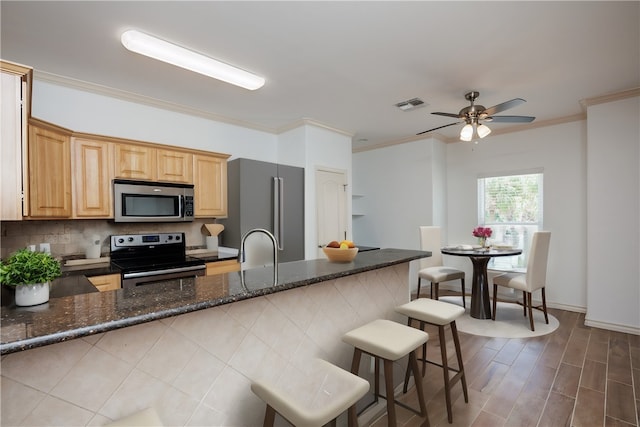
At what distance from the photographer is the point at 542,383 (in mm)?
2418

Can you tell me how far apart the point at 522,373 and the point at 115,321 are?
2.97m

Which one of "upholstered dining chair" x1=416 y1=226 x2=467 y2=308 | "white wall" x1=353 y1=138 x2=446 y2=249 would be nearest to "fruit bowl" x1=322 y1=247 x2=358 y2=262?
"upholstered dining chair" x1=416 y1=226 x2=467 y2=308

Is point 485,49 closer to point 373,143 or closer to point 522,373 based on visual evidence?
point 522,373

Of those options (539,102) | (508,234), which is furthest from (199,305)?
(508,234)

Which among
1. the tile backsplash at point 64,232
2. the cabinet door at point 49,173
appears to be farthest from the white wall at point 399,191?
the cabinet door at point 49,173

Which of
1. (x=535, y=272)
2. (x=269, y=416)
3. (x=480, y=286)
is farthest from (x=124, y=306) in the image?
(x=535, y=272)

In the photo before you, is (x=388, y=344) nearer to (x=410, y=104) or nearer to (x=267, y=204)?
(x=267, y=204)

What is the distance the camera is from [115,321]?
0.96 meters

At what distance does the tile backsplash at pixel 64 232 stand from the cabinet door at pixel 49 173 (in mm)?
370

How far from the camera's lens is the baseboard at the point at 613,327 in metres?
3.39

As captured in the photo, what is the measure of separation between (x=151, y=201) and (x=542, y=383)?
3.81 m

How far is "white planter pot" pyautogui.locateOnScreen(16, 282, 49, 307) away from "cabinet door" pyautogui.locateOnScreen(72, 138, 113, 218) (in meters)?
2.05

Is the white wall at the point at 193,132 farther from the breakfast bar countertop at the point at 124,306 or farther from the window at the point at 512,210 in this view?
the breakfast bar countertop at the point at 124,306

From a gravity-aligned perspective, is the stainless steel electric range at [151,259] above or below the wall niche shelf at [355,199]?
below
